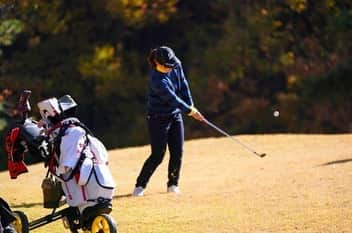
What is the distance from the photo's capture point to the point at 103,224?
7.55 m

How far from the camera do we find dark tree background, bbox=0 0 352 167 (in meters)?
23.9

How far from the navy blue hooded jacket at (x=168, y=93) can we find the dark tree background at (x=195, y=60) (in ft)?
41.9

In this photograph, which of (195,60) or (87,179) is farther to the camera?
(195,60)

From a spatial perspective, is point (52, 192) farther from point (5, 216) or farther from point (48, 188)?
point (5, 216)

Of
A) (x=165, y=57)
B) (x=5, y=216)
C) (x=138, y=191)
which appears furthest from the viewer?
(x=138, y=191)

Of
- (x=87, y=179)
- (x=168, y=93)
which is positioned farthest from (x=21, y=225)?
(x=168, y=93)

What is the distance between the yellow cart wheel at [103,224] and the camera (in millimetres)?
7449

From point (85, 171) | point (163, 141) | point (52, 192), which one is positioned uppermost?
point (85, 171)

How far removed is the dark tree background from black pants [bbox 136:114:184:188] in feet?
41.4

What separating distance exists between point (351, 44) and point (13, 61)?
329 inches

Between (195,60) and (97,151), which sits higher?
(97,151)

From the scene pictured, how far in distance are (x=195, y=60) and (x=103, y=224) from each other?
18.2 m

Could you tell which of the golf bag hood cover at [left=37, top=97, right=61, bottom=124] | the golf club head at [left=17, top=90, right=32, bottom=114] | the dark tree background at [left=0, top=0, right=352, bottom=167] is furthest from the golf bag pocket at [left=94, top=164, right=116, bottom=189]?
the dark tree background at [left=0, top=0, right=352, bottom=167]

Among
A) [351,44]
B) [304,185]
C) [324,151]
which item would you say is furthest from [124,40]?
[304,185]
